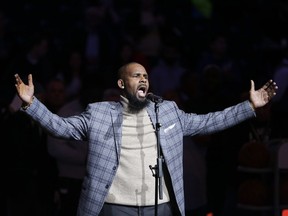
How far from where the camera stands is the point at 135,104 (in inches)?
334

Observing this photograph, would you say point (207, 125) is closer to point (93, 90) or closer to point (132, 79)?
point (132, 79)

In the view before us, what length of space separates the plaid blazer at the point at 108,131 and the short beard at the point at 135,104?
0.23ft

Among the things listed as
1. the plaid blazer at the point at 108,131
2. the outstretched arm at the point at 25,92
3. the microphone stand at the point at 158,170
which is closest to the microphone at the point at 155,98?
the microphone stand at the point at 158,170

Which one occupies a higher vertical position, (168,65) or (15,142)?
(168,65)

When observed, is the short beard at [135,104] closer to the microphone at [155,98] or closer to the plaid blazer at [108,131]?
the plaid blazer at [108,131]

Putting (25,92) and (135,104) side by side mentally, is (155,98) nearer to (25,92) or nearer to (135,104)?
(135,104)

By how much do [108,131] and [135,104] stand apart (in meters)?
0.29

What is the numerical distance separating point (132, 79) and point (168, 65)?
20.0 feet

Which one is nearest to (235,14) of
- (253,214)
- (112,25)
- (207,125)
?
(112,25)

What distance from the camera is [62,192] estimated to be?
10.8 m

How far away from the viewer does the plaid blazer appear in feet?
27.2

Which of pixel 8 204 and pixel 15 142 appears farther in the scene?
pixel 8 204

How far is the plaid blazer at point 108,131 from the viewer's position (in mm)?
8305

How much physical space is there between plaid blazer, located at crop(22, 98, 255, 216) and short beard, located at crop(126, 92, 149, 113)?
0.23ft
